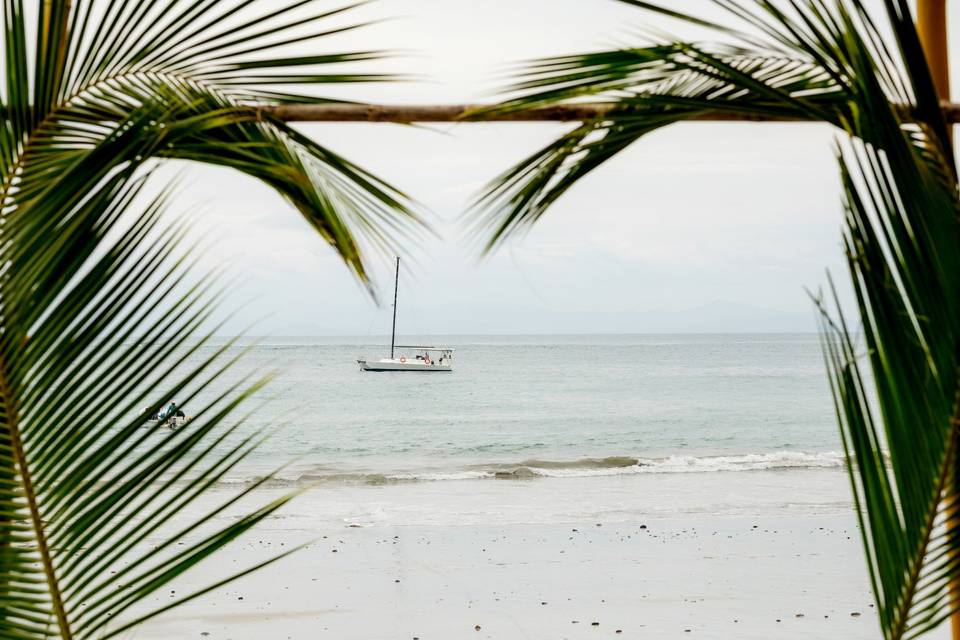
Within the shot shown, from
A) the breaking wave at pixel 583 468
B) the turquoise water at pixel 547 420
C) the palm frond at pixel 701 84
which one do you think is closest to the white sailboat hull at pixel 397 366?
the turquoise water at pixel 547 420

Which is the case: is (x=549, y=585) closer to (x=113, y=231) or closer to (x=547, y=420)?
(x=113, y=231)

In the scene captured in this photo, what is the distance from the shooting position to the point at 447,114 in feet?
4.63

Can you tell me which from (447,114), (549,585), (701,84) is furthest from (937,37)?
(549,585)

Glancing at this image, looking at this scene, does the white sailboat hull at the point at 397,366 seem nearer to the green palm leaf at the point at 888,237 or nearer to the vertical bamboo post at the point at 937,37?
the vertical bamboo post at the point at 937,37

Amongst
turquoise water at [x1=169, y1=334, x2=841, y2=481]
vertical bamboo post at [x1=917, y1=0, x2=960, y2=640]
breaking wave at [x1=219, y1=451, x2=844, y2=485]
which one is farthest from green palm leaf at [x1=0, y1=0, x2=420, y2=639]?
breaking wave at [x1=219, y1=451, x2=844, y2=485]

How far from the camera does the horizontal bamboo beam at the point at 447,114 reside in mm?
1333

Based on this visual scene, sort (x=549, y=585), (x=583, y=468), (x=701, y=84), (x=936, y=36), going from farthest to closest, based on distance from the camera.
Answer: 1. (x=583, y=468)
2. (x=549, y=585)
3. (x=936, y=36)
4. (x=701, y=84)

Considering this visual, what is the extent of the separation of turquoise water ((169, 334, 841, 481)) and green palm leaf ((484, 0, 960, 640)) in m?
3.92

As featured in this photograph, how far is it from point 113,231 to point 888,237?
2.96ft

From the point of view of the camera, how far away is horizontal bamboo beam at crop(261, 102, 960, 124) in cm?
133

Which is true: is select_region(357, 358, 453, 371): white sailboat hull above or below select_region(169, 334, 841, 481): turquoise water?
below

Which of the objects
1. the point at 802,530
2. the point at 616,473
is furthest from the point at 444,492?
the point at 802,530

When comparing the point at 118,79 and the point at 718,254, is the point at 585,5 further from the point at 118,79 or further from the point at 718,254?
the point at 718,254

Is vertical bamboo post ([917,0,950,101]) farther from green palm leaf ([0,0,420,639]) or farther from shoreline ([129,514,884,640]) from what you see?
shoreline ([129,514,884,640])
